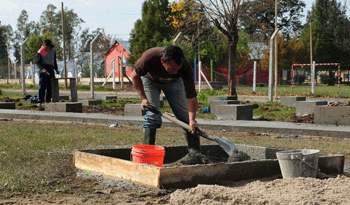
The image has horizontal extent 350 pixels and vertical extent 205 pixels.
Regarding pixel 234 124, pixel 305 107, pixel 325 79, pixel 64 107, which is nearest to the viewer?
pixel 234 124

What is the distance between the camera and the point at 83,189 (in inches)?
170

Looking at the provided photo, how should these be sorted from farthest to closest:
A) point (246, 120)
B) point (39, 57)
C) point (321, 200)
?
point (39, 57)
point (246, 120)
point (321, 200)

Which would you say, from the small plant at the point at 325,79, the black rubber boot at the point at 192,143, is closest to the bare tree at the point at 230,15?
the black rubber boot at the point at 192,143

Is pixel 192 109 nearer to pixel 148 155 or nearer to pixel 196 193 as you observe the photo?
pixel 148 155

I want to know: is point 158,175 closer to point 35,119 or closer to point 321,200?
point 321,200

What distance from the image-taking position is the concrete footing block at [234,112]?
10961 mm

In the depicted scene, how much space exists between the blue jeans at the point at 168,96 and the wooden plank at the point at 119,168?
0.93 m

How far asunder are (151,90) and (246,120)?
18.3 ft

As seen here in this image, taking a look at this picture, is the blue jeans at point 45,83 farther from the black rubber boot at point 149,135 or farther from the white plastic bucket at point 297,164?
the white plastic bucket at point 297,164

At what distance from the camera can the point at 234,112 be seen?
1098 cm

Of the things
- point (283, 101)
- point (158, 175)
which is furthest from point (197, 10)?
point (158, 175)

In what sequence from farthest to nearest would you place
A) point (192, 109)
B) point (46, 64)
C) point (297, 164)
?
1. point (46, 64)
2. point (192, 109)
3. point (297, 164)

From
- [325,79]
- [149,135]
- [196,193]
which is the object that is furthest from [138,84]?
[325,79]

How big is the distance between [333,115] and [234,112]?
2300mm
